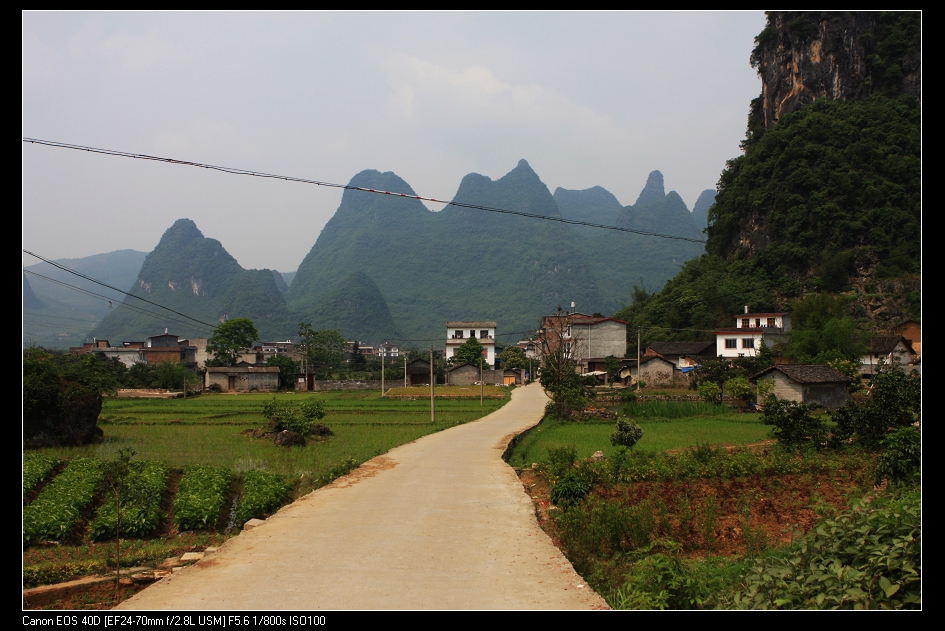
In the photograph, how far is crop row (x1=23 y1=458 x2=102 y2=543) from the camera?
9992 millimetres

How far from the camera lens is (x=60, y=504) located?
11023mm

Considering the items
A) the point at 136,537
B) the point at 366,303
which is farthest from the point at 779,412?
the point at 366,303

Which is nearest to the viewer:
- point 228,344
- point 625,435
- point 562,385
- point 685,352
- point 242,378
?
point 625,435

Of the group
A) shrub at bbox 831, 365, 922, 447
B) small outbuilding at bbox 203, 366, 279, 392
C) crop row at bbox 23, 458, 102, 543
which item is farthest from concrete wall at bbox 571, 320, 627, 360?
crop row at bbox 23, 458, 102, 543

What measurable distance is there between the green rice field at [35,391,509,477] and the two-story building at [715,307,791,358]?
25066mm

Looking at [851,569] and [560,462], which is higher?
[851,569]

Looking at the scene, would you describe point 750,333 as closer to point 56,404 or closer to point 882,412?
point 882,412

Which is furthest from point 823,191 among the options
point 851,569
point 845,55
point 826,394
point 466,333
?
point 851,569

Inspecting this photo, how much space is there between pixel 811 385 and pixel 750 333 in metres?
27.8

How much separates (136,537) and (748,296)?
6268 cm

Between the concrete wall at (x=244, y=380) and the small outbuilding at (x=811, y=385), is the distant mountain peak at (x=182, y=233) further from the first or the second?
the small outbuilding at (x=811, y=385)

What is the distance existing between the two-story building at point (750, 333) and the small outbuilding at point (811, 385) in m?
21.9

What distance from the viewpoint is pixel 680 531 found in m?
9.83
